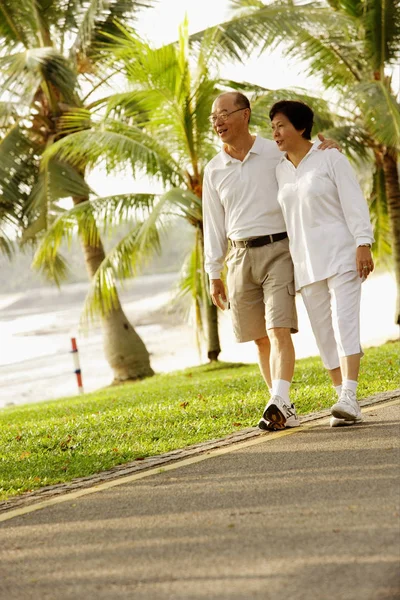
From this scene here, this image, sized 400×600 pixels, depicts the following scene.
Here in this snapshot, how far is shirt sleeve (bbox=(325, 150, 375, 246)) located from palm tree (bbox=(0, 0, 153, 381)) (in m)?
11.5

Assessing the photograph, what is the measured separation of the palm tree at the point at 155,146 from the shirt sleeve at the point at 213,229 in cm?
830

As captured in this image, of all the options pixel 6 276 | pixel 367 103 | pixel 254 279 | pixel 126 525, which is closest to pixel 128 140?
pixel 367 103

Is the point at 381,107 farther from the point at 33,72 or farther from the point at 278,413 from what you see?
the point at 278,413

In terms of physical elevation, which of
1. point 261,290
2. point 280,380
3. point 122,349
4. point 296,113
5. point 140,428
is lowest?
point 122,349

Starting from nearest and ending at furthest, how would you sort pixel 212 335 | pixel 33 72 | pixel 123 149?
pixel 123 149
pixel 33 72
pixel 212 335

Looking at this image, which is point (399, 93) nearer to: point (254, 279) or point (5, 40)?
point (5, 40)

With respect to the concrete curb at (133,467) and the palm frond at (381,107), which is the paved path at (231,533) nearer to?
the concrete curb at (133,467)

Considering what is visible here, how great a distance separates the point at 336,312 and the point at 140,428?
6.97 feet

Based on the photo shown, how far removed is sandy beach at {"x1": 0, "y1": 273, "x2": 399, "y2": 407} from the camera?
3281cm

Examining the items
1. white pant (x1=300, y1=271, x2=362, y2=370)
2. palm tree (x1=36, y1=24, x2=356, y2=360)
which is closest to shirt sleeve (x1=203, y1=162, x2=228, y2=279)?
white pant (x1=300, y1=271, x2=362, y2=370)

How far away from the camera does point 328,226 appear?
6.02 metres

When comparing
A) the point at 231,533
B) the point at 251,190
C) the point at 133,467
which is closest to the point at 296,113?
the point at 251,190

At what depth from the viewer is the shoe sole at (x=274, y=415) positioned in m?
6.11

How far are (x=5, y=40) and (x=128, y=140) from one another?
5.14 metres
